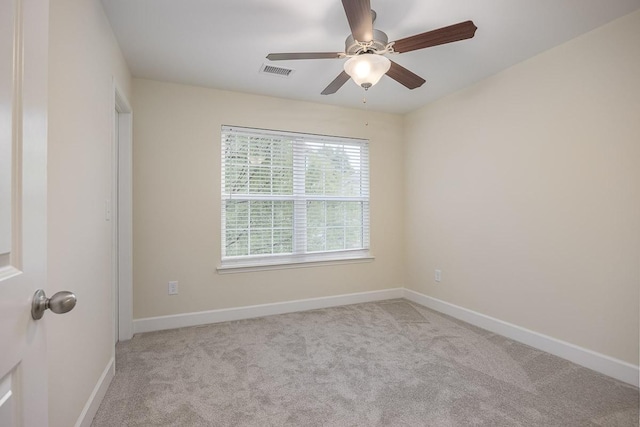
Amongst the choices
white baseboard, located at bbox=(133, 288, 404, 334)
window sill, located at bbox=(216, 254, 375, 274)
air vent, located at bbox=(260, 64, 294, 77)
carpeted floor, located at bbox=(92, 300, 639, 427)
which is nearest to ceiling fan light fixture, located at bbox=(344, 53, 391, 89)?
air vent, located at bbox=(260, 64, 294, 77)

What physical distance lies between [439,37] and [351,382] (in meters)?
2.21

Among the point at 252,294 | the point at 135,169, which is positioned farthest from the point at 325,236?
the point at 135,169

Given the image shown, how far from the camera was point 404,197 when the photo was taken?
413 centimetres

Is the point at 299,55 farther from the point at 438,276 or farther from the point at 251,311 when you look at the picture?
the point at 438,276

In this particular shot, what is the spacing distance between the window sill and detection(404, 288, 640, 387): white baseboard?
1048 millimetres

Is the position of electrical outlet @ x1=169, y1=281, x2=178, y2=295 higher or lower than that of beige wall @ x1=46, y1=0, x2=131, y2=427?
lower

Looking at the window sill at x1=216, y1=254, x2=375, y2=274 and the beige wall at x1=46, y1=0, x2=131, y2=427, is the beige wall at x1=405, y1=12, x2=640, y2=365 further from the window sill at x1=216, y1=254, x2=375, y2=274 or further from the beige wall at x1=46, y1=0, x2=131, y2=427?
the beige wall at x1=46, y1=0, x2=131, y2=427

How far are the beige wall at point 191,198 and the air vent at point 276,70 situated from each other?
0.58m

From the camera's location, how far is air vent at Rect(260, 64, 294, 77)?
9.11ft

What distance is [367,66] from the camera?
5.97 feet

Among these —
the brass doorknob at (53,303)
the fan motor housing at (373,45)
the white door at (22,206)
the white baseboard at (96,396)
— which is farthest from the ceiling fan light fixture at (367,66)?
the white baseboard at (96,396)

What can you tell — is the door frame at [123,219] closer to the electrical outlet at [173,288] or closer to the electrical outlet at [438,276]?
the electrical outlet at [173,288]

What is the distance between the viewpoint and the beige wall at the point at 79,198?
132cm

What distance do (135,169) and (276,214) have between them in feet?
4.78
